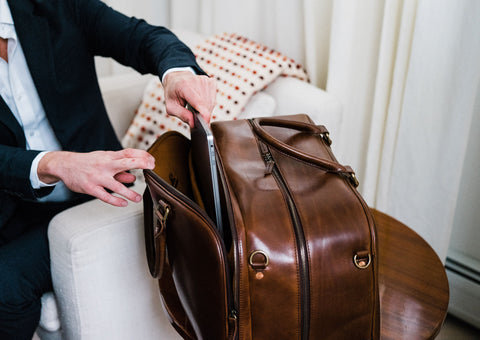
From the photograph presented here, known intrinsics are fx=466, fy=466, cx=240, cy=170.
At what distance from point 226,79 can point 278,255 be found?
2.53ft

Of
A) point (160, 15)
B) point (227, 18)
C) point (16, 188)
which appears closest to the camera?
point (16, 188)

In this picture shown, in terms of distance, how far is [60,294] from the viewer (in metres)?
0.89

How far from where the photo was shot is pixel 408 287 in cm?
83

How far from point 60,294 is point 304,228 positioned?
0.53m

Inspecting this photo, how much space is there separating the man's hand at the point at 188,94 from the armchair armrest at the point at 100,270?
19 cm

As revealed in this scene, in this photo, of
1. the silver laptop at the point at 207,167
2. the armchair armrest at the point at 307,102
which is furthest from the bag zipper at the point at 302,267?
the armchair armrest at the point at 307,102

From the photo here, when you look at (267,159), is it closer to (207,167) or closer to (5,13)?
(207,167)

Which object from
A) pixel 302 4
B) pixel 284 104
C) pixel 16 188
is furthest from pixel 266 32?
pixel 16 188

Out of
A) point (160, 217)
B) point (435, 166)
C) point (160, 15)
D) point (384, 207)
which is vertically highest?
point (160, 15)

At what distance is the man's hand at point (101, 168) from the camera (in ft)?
2.30

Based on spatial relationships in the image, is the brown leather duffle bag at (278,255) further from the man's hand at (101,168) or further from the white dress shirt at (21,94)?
the white dress shirt at (21,94)

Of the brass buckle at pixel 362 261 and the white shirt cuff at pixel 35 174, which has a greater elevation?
the white shirt cuff at pixel 35 174

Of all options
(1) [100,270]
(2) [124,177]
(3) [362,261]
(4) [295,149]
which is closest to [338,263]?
(3) [362,261]

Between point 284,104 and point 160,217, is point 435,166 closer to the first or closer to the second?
point 284,104
